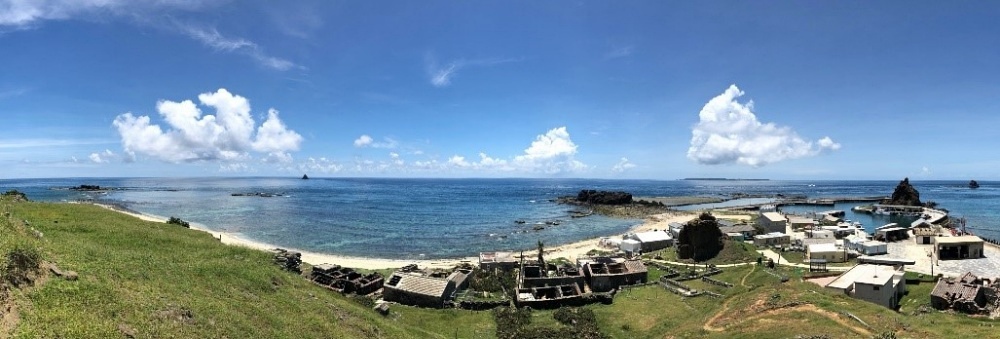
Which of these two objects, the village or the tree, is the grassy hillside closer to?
the village

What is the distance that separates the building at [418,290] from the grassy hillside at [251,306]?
1.47 metres

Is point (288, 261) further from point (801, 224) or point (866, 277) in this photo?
point (801, 224)

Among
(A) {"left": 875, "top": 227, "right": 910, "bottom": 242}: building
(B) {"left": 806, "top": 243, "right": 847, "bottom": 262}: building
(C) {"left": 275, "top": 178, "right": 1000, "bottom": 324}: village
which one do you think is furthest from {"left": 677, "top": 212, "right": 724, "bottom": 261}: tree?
(A) {"left": 875, "top": 227, "right": 910, "bottom": 242}: building

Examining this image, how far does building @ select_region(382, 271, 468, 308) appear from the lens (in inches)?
1523

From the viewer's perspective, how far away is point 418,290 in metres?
39.4

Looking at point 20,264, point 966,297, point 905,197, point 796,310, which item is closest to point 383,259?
point 796,310

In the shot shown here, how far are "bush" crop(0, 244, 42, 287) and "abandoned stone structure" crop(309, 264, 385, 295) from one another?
75.2ft

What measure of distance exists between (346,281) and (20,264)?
26233 mm

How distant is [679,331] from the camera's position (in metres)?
31.0

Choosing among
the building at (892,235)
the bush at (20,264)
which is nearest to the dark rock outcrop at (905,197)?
the building at (892,235)

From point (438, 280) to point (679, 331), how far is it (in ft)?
63.7

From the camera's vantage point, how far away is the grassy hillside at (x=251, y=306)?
1670cm

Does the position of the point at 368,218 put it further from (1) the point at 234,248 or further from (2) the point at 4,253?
(2) the point at 4,253

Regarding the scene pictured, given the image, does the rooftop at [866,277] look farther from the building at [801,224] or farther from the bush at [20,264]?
the building at [801,224]
